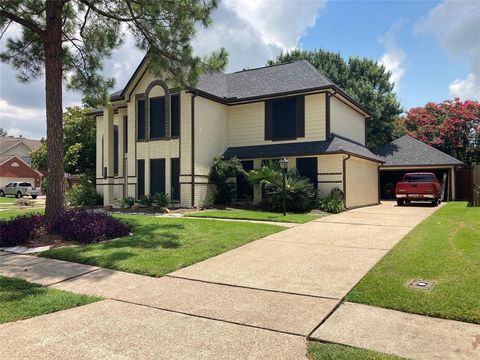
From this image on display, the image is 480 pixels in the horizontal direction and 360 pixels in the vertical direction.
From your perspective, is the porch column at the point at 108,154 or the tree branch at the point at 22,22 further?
the porch column at the point at 108,154

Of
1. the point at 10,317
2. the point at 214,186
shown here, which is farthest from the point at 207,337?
the point at 214,186

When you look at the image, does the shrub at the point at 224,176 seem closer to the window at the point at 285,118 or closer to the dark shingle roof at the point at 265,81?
the window at the point at 285,118

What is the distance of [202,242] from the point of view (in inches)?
367

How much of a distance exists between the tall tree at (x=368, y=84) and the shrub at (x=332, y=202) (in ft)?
48.7

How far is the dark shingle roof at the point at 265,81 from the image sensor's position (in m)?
19.9

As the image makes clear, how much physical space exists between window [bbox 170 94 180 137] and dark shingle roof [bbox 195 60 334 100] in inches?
49.2

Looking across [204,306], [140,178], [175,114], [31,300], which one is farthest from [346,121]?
[31,300]

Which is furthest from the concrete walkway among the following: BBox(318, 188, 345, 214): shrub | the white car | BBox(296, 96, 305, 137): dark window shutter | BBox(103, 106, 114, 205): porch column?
the white car

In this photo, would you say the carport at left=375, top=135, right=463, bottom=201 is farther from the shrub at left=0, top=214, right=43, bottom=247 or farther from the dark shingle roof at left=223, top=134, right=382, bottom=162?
the shrub at left=0, top=214, right=43, bottom=247

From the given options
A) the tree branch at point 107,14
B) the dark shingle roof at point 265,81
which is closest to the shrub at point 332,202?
the dark shingle roof at point 265,81

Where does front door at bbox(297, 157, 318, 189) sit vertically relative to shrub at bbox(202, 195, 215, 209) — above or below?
above

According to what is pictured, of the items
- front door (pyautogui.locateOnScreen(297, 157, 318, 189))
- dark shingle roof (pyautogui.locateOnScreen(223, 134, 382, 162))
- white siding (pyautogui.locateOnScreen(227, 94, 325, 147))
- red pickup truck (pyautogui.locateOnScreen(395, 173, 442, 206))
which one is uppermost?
white siding (pyautogui.locateOnScreen(227, 94, 325, 147))

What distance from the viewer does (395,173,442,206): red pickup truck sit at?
20.0 meters

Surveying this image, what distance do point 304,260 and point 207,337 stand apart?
12.4 ft
